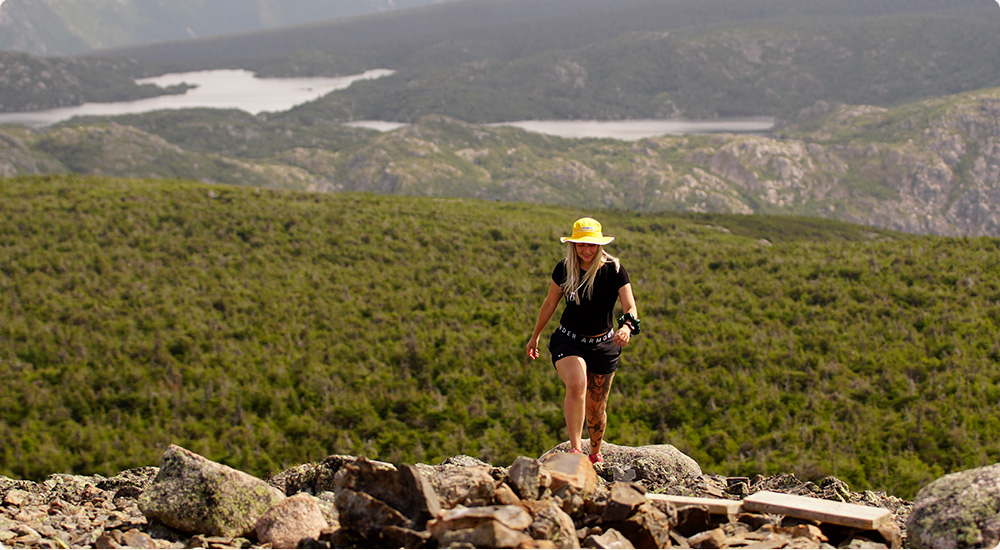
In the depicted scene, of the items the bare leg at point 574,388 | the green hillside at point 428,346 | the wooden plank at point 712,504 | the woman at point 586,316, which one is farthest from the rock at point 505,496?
the green hillside at point 428,346

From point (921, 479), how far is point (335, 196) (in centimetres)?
6151

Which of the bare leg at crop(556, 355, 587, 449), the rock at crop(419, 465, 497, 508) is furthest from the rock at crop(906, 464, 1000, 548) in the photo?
the rock at crop(419, 465, 497, 508)

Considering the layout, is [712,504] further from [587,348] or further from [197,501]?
[197,501]

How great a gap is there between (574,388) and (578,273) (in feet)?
5.95

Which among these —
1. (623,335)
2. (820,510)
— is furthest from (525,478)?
(820,510)

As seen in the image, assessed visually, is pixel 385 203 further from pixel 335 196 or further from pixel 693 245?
pixel 693 245

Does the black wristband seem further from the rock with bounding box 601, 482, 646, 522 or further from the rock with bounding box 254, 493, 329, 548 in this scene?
the rock with bounding box 254, 493, 329, 548

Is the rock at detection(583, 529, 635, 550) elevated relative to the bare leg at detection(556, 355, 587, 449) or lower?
lower

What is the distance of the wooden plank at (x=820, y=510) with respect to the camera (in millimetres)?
8977

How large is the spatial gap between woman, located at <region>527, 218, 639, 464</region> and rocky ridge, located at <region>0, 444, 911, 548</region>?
134 cm

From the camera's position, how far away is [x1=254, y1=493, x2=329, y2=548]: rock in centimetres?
927

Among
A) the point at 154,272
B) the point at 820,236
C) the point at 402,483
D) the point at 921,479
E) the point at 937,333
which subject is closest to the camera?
the point at 402,483

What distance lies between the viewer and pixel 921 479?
90.4 ft

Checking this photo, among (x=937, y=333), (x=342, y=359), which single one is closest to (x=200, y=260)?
(x=342, y=359)
